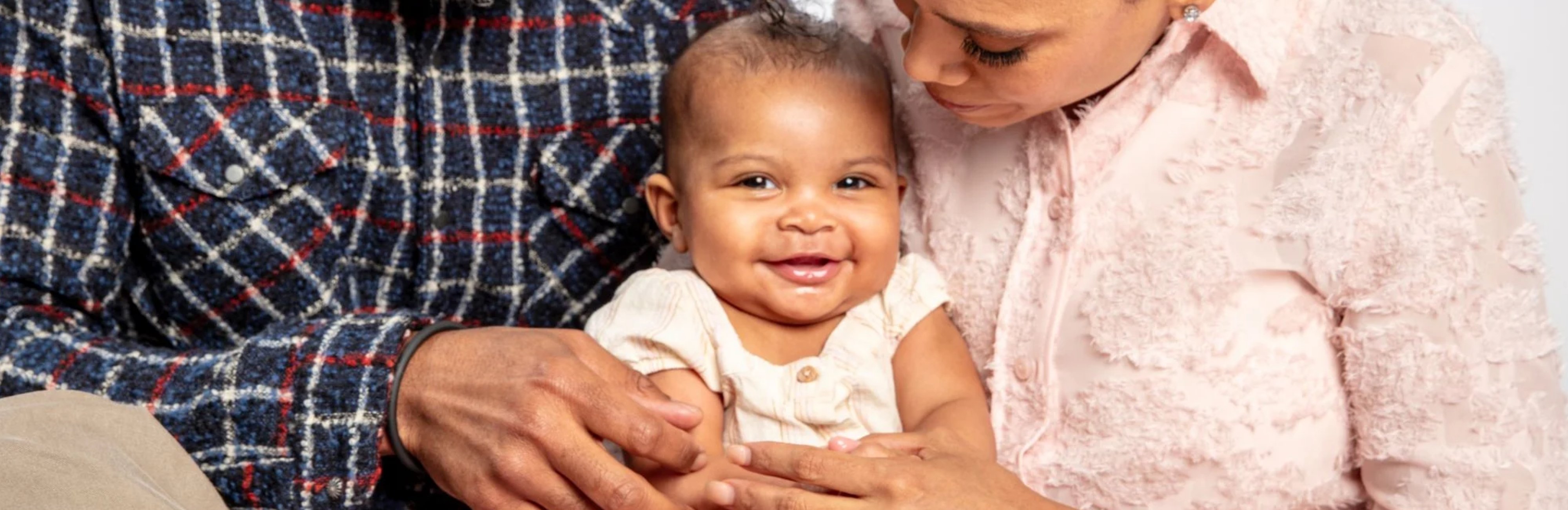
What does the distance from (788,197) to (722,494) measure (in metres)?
0.35

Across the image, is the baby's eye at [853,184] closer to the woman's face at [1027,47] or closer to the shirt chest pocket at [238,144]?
the woman's face at [1027,47]

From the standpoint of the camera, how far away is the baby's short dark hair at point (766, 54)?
62.5 inches

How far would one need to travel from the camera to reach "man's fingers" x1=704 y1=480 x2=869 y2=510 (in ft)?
4.44

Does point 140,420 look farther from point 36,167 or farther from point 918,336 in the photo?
point 918,336

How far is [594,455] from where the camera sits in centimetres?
141

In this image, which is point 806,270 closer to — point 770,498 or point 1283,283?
point 770,498

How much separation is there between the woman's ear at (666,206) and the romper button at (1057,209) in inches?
16.9

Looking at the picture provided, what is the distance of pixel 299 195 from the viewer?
5.72ft

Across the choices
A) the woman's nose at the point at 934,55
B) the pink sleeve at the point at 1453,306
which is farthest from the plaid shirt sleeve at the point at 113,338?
the pink sleeve at the point at 1453,306

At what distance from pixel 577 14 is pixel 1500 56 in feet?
4.97

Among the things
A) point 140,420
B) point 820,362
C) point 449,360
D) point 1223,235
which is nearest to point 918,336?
point 820,362

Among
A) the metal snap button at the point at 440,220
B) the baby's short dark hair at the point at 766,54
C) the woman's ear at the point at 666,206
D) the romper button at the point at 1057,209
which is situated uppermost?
the baby's short dark hair at the point at 766,54

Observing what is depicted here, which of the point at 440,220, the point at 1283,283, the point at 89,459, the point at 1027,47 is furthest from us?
the point at 440,220

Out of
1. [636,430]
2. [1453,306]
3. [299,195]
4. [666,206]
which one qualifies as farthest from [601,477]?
[1453,306]
